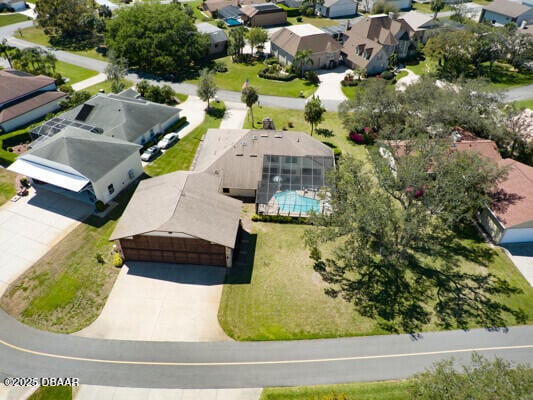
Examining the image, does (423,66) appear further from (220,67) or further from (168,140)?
(168,140)

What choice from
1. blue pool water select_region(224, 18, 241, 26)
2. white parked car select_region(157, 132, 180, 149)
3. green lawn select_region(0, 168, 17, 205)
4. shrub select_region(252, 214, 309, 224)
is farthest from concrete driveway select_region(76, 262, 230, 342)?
blue pool water select_region(224, 18, 241, 26)

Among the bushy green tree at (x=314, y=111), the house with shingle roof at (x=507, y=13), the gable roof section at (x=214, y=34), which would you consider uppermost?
the house with shingle roof at (x=507, y=13)

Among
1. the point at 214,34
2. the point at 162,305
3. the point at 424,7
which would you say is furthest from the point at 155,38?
the point at 424,7

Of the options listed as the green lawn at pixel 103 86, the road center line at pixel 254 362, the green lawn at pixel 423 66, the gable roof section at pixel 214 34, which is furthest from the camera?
the gable roof section at pixel 214 34

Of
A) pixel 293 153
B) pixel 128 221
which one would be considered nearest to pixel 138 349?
pixel 128 221

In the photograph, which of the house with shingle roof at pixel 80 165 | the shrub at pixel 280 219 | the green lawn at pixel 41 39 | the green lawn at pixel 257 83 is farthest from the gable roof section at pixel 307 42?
the shrub at pixel 280 219

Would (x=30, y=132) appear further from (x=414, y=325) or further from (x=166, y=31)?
(x=414, y=325)

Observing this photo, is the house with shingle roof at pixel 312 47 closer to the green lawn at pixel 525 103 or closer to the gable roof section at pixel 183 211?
the green lawn at pixel 525 103
